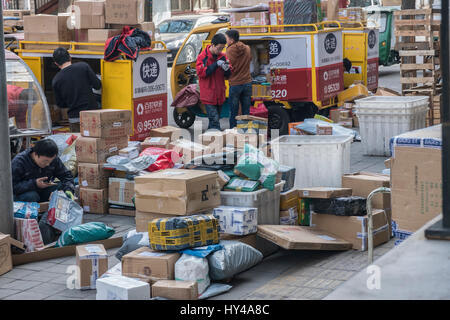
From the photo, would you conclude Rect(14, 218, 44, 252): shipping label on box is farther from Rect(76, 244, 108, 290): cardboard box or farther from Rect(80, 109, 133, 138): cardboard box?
Rect(80, 109, 133, 138): cardboard box

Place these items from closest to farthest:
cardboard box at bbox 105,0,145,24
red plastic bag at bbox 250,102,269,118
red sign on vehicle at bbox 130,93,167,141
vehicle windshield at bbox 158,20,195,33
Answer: red sign on vehicle at bbox 130,93,167,141 → cardboard box at bbox 105,0,145,24 → red plastic bag at bbox 250,102,269,118 → vehicle windshield at bbox 158,20,195,33

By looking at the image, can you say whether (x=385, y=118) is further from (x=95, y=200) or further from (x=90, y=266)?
(x=90, y=266)

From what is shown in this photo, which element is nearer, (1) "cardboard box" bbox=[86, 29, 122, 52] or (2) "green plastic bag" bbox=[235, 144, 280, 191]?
(2) "green plastic bag" bbox=[235, 144, 280, 191]

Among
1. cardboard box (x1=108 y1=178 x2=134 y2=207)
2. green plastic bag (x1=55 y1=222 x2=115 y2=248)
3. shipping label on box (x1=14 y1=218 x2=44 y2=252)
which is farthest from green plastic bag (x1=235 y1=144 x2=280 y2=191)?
shipping label on box (x1=14 y1=218 x2=44 y2=252)

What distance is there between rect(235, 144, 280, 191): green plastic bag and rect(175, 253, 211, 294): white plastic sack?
4.39ft

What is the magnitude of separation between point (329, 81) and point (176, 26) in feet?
45.2

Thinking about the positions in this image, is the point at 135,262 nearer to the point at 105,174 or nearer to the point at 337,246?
the point at 337,246

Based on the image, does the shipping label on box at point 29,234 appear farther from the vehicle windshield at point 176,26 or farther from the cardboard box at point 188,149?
the vehicle windshield at point 176,26

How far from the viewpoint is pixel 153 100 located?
39.3 ft

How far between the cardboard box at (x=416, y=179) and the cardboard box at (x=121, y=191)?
4102 mm

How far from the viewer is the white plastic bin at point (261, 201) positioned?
7.15 m

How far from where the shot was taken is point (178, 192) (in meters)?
6.70

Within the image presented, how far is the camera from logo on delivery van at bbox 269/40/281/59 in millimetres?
13234

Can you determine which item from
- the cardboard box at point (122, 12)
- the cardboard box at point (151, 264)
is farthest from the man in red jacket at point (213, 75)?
the cardboard box at point (151, 264)
